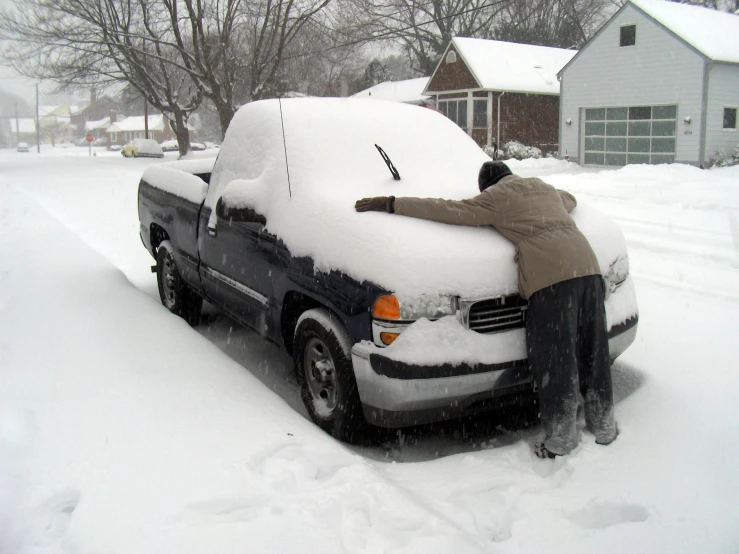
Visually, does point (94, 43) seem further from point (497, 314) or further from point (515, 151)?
point (497, 314)

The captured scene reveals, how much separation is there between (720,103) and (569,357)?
22.7 meters

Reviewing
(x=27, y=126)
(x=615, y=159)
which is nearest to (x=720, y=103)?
(x=615, y=159)

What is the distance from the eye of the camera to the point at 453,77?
31953 millimetres

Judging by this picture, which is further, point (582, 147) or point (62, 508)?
point (582, 147)

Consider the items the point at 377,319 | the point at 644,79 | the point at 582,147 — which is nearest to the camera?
the point at 377,319

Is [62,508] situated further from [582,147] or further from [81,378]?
[582,147]

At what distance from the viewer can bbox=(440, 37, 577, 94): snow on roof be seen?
30844mm

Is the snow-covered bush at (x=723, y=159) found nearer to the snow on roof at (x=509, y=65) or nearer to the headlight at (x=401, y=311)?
the snow on roof at (x=509, y=65)

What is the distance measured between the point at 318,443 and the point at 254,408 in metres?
0.51

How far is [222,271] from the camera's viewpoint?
4.96m

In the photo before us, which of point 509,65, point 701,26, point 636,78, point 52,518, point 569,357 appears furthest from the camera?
point 509,65

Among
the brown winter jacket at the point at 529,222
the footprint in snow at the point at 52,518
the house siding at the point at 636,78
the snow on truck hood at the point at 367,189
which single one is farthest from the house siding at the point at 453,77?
the footprint in snow at the point at 52,518

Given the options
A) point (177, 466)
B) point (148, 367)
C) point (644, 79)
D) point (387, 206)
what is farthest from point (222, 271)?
point (644, 79)

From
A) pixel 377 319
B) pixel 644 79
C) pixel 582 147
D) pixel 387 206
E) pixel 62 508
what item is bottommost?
pixel 62 508
